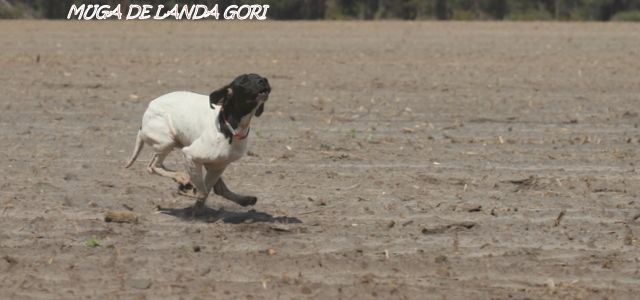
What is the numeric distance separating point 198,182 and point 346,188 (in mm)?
1877

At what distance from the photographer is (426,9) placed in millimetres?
57188

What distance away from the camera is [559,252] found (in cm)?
861

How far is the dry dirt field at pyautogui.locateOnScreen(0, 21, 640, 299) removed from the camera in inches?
311

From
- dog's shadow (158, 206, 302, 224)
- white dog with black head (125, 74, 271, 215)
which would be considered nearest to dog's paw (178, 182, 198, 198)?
white dog with black head (125, 74, 271, 215)

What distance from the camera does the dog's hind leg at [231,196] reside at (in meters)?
9.55

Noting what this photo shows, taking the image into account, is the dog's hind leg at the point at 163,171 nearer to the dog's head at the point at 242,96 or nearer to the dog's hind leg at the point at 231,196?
the dog's hind leg at the point at 231,196

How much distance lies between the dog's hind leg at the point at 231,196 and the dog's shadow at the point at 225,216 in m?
0.10

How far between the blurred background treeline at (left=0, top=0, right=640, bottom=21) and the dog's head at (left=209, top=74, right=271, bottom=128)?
119 ft

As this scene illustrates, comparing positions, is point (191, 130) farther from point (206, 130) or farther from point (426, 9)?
point (426, 9)

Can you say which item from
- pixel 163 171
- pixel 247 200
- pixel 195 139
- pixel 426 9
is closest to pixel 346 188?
pixel 247 200

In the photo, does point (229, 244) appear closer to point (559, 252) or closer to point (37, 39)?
point (559, 252)

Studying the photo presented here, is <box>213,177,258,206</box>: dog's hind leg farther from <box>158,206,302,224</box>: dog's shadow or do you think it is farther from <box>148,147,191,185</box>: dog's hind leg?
<box>148,147,191,185</box>: dog's hind leg

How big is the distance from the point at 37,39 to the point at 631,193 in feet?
63.7

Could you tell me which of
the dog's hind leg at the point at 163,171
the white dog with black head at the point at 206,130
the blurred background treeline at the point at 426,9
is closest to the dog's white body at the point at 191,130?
the white dog with black head at the point at 206,130
